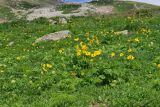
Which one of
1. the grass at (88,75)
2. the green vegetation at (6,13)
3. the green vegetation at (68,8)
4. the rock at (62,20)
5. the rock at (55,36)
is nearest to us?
the grass at (88,75)

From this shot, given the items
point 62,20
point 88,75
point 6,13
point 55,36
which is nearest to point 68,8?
point 6,13

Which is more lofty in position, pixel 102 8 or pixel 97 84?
pixel 97 84

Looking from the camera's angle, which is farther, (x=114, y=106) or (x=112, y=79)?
(x=112, y=79)

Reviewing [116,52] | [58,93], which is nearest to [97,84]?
[58,93]

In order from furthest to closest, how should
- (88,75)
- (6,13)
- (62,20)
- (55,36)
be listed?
(6,13)
(62,20)
(55,36)
(88,75)

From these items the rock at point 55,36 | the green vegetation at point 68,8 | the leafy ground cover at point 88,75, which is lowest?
the green vegetation at point 68,8

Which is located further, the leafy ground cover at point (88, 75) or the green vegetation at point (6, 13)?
the green vegetation at point (6, 13)

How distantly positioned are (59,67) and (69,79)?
1.88m

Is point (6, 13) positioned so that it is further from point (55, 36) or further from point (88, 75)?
point (88, 75)

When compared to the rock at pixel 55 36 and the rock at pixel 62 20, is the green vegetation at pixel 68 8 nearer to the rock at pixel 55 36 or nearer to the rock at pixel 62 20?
the rock at pixel 62 20

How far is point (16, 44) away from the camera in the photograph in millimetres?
31281

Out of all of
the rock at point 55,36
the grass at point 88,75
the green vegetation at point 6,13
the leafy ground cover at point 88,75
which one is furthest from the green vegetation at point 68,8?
the leafy ground cover at point 88,75

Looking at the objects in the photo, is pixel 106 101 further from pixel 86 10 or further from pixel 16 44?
pixel 86 10

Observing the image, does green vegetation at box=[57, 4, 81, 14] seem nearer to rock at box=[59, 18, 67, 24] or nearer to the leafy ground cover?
rock at box=[59, 18, 67, 24]
